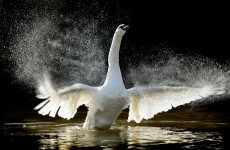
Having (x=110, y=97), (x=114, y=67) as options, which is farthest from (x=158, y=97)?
(x=110, y=97)

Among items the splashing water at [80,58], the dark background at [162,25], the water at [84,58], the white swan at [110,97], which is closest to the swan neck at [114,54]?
the white swan at [110,97]

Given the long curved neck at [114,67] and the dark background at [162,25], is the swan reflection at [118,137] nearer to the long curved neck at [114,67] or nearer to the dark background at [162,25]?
the long curved neck at [114,67]

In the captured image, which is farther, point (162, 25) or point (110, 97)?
point (162, 25)

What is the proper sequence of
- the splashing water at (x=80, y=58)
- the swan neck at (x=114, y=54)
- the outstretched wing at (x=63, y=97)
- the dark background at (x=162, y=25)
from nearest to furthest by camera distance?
the outstretched wing at (x=63, y=97)
the swan neck at (x=114, y=54)
the splashing water at (x=80, y=58)
the dark background at (x=162, y=25)

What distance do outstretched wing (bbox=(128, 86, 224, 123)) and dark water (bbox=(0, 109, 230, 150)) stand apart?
33 centimetres

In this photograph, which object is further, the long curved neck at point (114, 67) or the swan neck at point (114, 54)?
the swan neck at point (114, 54)

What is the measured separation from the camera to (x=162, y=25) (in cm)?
2428

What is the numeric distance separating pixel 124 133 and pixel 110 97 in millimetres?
825

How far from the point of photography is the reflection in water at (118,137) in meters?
9.42

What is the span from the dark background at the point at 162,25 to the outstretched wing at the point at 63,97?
35.4ft

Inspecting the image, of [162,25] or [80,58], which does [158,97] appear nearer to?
[80,58]

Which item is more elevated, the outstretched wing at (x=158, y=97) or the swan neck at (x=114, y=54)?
the swan neck at (x=114, y=54)

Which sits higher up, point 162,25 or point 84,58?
point 162,25

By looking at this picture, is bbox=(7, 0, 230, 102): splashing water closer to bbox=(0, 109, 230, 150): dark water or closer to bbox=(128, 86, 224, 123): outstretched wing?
bbox=(0, 109, 230, 150): dark water
